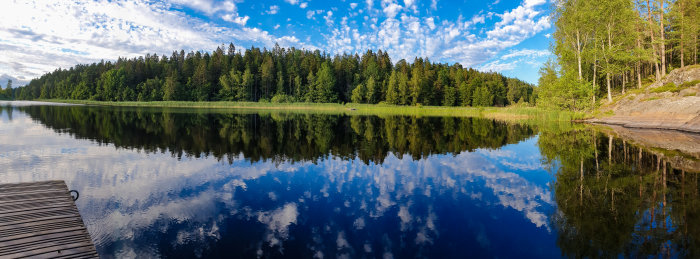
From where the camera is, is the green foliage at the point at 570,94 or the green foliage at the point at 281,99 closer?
the green foliage at the point at 570,94

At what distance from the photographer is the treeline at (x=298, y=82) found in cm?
9600

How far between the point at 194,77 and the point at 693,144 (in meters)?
111

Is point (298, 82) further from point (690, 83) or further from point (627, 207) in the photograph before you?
point (627, 207)

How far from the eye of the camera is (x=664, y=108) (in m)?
26.3

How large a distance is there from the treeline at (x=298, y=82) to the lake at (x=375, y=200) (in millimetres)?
78547

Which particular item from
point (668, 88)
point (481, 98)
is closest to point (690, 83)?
point (668, 88)

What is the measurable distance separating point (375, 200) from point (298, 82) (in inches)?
3702

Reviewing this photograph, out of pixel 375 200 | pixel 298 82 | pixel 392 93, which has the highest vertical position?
pixel 298 82

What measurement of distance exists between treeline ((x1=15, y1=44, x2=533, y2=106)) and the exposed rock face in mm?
60159

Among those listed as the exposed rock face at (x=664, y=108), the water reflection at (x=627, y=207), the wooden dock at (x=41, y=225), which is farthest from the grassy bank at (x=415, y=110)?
the wooden dock at (x=41, y=225)

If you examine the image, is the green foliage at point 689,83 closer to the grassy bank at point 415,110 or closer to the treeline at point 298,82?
the grassy bank at point 415,110

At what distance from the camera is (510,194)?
29.6ft

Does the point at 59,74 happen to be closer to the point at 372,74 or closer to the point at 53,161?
the point at 372,74

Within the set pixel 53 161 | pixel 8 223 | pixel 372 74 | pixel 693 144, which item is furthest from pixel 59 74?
pixel 693 144
